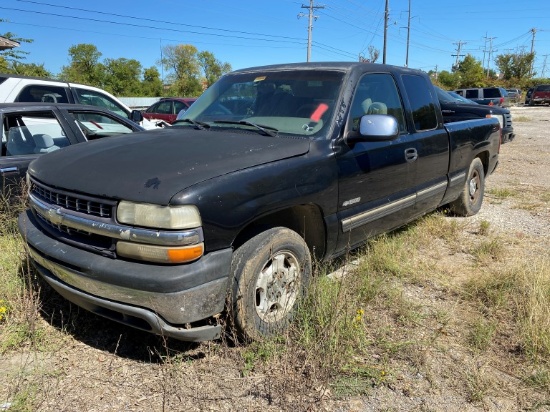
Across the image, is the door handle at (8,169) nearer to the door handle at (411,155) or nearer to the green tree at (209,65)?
the door handle at (411,155)

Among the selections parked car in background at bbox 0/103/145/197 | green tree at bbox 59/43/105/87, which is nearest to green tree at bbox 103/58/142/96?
green tree at bbox 59/43/105/87

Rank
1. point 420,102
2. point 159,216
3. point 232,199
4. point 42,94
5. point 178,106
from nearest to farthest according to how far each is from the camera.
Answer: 1. point 159,216
2. point 232,199
3. point 420,102
4. point 42,94
5. point 178,106

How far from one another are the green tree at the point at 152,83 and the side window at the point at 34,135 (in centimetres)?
7074

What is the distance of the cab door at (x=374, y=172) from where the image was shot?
3.44 meters

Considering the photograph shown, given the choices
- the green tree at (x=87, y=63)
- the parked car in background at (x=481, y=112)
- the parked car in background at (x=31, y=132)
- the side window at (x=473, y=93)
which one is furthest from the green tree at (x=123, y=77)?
the parked car in background at (x=31, y=132)

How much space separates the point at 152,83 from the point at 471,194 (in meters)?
74.6

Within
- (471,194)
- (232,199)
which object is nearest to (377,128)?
(232,199)

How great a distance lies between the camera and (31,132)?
4.97 m

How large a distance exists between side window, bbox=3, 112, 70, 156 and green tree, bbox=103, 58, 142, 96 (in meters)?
67.8

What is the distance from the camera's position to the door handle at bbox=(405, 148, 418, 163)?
Answer: 4094mm

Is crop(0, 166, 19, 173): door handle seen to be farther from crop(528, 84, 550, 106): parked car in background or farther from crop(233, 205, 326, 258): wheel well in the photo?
crop(528, 84, 550, 106): parked car in background

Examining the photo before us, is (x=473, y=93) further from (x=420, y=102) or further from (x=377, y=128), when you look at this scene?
(x=377, y=128)

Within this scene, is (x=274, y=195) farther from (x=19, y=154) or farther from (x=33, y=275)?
(x=19, y=154)

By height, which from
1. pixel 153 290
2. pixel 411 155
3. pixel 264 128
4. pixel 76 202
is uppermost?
pixel 264 128
